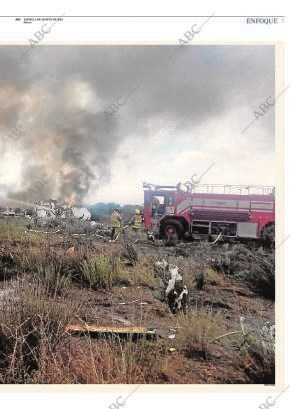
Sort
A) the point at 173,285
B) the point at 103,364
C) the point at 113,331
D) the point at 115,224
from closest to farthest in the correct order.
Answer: the point at 103,364 < the point at 113,331 < the point at 173,285 < the point at 115,224

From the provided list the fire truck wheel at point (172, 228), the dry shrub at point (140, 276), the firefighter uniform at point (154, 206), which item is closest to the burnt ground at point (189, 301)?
the dry shrub at point (140, 276)

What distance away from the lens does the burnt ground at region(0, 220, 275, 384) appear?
12.5 feet

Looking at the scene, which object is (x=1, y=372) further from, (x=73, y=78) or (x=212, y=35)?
(x=212, y=35)

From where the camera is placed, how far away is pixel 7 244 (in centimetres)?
431

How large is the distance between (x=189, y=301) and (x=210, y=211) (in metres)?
0.82

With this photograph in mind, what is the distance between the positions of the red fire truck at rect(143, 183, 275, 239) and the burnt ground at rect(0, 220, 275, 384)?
0.46 feet

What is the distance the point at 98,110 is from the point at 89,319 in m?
1.81

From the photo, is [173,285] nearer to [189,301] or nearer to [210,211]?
[189,301]

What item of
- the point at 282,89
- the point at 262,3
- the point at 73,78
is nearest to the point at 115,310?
the point at 73,78

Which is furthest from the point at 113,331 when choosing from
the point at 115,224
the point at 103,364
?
the point at 115,224

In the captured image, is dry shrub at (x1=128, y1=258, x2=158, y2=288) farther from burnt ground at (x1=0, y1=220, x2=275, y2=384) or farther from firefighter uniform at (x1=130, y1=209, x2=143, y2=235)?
firefighter uniform at (x1=130, y1=209, x2=143, y2=235)

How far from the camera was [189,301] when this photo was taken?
13.5 ft

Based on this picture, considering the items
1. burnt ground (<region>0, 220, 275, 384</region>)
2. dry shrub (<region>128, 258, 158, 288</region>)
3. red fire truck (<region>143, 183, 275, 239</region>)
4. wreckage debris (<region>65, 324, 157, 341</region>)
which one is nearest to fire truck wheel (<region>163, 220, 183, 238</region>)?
red fire truck (<region>143, 183, 275, 239</region>)

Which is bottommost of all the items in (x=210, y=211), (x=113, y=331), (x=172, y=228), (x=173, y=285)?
(x=113, y=331)
